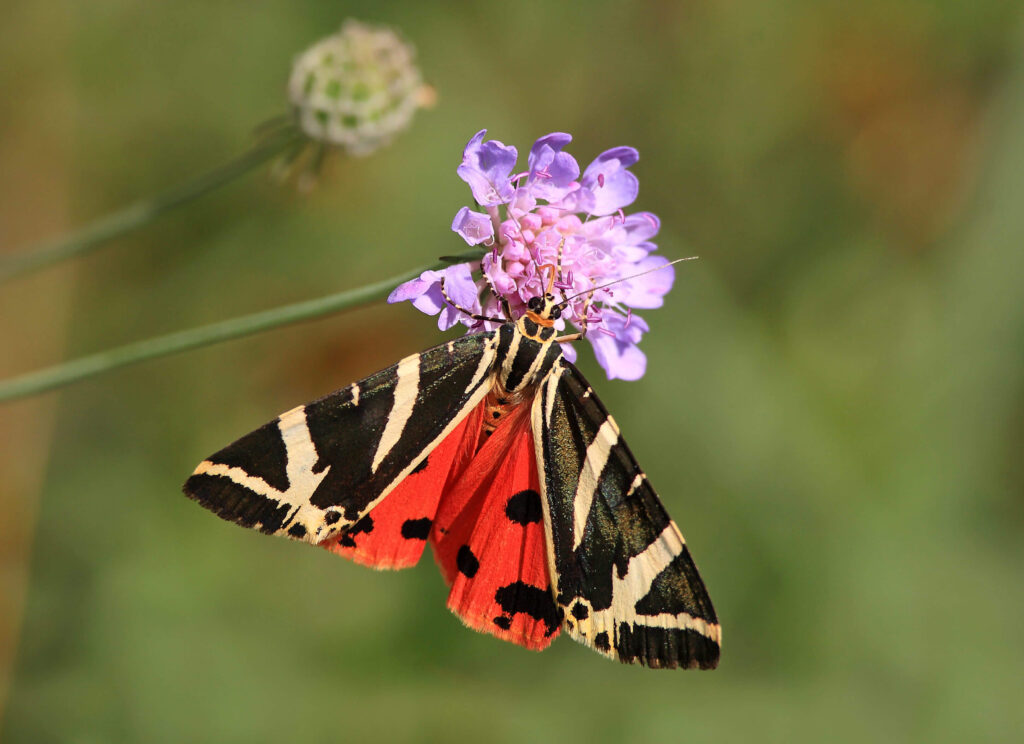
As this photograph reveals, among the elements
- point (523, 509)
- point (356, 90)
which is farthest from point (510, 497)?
point (356, 90)

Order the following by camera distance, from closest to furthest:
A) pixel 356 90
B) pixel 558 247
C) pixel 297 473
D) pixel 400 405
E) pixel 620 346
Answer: pixel 297 473, pixel 400 405, pixel 558 247, pixel 620 346, pixel 356 90

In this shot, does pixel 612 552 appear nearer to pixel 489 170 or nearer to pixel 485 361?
pixel 485 361

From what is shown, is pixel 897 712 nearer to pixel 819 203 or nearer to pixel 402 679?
pixel 402 679

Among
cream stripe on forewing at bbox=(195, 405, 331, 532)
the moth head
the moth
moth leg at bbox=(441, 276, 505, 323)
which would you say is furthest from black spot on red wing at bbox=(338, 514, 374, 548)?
the moth head

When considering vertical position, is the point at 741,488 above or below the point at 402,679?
above

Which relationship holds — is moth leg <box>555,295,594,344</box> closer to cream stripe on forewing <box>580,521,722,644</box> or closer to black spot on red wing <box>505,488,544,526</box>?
black spot on red wing <box>505,488,544,526</box>

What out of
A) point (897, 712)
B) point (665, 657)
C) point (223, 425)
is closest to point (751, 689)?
point (897, 712)

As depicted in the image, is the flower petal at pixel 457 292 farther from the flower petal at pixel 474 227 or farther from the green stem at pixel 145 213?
the green stem at pixel 145 213
